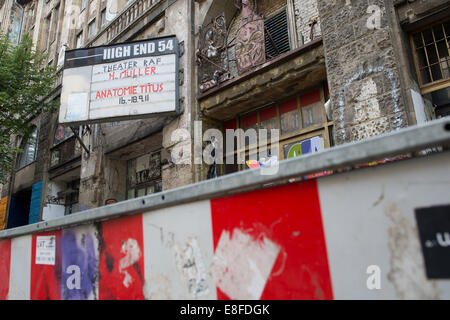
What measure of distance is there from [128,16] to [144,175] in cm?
487

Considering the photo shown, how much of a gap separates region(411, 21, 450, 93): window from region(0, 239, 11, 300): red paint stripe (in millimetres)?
5178

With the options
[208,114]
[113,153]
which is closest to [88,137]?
[113,153]

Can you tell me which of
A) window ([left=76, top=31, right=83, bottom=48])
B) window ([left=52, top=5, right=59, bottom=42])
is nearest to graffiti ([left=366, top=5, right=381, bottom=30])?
window ([left=76, top=31, right=83, bottom=48])

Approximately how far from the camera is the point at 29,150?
13.9m

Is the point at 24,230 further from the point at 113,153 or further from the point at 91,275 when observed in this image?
the point at 113,153

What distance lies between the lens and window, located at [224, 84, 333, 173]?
5824 millimetres

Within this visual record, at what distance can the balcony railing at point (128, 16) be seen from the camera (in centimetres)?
900

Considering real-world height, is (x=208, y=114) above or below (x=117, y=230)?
above

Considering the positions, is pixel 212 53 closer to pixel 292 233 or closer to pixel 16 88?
pixel 292 233

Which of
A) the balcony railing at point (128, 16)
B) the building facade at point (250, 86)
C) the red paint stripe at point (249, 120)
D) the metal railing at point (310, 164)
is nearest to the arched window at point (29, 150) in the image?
the building facade at point (250, 86)

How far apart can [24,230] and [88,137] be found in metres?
8.35

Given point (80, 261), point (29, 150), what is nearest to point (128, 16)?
point (29, 150)

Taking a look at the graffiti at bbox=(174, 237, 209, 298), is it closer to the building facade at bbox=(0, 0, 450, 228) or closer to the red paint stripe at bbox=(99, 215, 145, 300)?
the red paint stripe at bbox=(99, 215, 145, 300)
